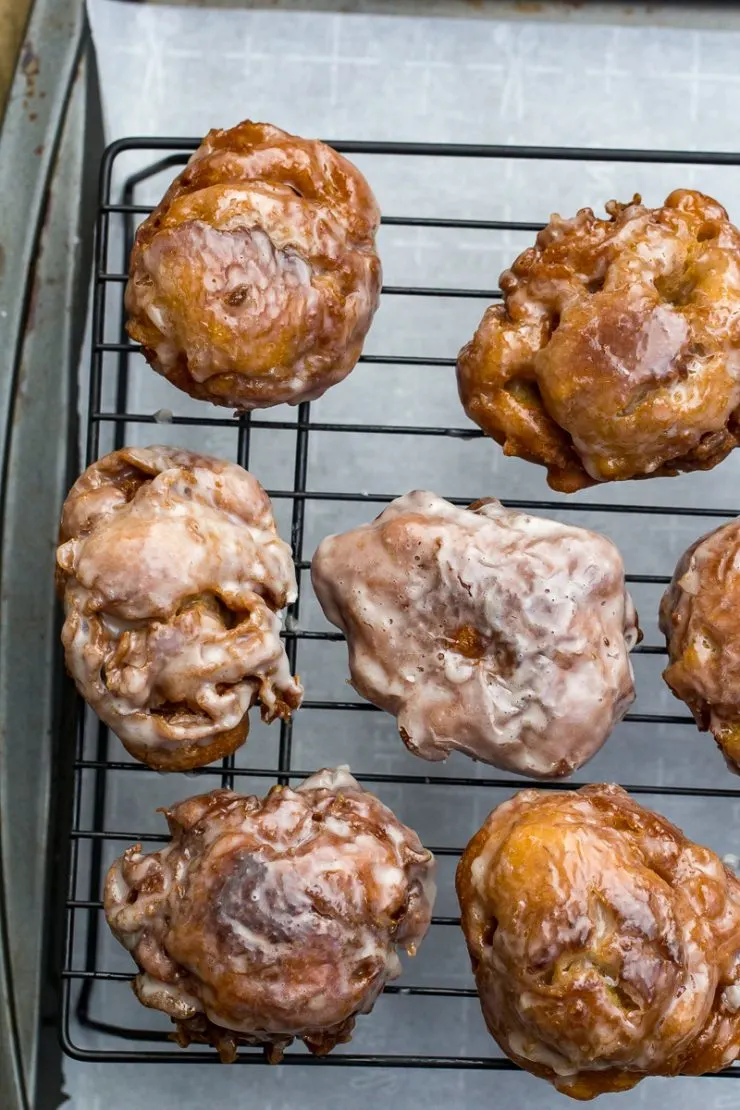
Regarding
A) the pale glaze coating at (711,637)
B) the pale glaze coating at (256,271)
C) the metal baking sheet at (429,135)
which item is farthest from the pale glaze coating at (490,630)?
the metal baking sheet at (429,135)

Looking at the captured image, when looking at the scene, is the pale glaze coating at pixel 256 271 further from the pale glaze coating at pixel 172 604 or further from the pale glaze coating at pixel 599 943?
the pale glaze coating at pixel 599 943

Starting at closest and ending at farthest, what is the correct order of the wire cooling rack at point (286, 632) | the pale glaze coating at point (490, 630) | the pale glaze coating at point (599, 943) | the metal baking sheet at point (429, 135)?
the pale glaze coating at point (599, 943) < the pale glaze coating at point (490, 630) < the wire cooling rack at point (286, 632) < the metal baking sheet at point (429, 135)

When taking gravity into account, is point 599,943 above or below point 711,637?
below

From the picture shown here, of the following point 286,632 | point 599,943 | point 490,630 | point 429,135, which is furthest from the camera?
point 429,135

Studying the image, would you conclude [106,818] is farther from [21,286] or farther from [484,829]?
[21,286]

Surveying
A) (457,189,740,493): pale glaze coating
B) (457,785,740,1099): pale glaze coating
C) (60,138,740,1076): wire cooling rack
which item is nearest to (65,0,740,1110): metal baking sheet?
(60,138,740,1076): wire cooling rack

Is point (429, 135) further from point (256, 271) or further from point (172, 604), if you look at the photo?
point (172, 604)

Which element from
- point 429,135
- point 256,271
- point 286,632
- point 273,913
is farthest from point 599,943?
point 429,135

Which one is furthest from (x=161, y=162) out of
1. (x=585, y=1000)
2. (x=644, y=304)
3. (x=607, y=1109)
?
(x=607, y=1109)
